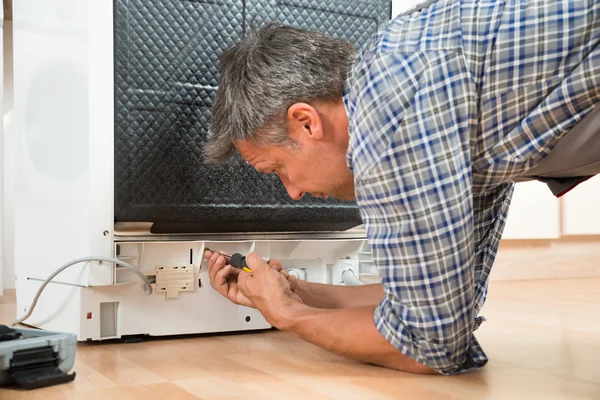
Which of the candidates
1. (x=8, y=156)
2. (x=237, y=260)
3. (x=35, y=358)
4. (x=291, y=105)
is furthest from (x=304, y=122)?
(x=8, y=156)

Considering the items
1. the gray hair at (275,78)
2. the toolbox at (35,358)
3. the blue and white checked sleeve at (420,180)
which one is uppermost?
the gray hair at (275,78)

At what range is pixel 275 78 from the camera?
0.90 meters

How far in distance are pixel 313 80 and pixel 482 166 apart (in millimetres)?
239

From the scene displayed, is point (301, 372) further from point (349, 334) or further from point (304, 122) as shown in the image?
point (304, 122)

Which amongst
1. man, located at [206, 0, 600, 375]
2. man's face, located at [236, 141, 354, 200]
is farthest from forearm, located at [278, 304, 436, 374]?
man's face, located at [236, 141, 354, 200]

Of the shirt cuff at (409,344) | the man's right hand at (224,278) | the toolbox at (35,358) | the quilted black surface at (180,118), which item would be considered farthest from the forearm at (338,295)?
the toolbox at (35,358)

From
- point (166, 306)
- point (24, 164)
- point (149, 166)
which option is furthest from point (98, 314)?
point (24, 164)

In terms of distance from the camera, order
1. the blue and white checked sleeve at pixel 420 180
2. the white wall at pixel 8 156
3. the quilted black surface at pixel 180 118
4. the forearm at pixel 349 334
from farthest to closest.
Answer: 1. the white wall at pixel 8 156
2. the quilted black surface at pixel 180 118
3. the forearm at pixel 349 334
4. the blue and white checked sleeve at pixel 420 180

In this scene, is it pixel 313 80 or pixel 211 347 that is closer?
pixel 313 80

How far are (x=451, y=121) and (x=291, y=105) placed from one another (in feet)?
0.75

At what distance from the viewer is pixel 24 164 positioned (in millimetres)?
1289

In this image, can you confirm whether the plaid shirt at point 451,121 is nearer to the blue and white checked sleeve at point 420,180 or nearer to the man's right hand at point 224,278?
the blue and white checked sleeve at point 420,180

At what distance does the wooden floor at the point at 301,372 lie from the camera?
82 centimetres

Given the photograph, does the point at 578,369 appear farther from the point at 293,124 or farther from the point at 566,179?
the point at 293,124
